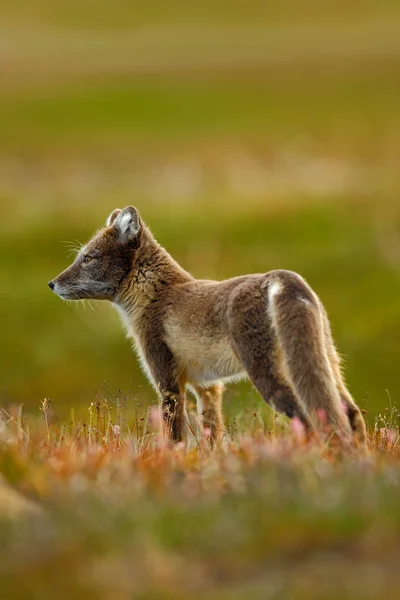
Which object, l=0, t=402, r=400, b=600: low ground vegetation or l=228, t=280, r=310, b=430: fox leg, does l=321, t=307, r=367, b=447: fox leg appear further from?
l=0, t=402, r=400, b=600: low ground vegetation

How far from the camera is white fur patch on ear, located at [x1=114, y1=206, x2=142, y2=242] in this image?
10641 mm

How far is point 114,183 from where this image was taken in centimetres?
4072

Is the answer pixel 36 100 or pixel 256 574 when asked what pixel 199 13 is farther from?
pixel 256 574

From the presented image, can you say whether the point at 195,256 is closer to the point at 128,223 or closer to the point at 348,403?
the point at 128,223

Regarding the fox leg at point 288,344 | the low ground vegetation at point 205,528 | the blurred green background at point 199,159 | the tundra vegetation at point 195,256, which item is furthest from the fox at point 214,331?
the blurred green background at point 199,159

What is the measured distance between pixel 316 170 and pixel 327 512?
1443 inches

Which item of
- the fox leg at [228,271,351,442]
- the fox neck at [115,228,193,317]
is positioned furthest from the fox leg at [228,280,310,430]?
the fox neck at [115,228,193,317]

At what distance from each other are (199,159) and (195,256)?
1297 cm

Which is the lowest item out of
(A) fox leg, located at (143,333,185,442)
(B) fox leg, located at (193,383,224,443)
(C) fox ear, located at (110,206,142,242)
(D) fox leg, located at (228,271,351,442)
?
(B) fox leg, located at (193,383,224,443)

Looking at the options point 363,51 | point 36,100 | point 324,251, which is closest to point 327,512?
point 324,251

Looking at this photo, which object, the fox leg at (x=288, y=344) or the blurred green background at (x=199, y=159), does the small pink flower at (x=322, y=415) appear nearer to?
the fox leg at (x=288, y=344)

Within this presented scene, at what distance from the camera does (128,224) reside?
10.7m

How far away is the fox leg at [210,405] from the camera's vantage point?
1051 centimetres

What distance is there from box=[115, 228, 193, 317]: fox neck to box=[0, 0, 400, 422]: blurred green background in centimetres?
144
